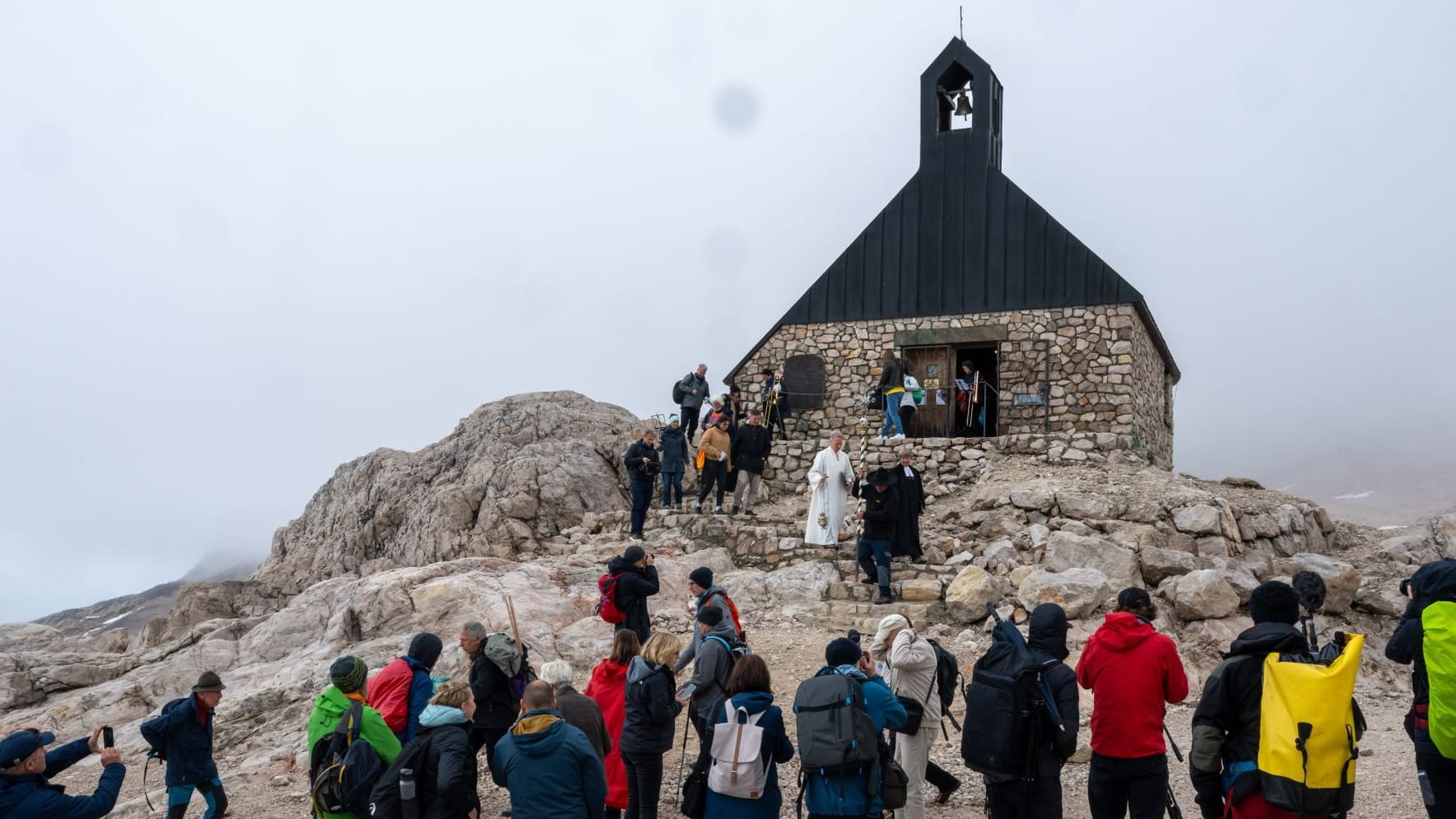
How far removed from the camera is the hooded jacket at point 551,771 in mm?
4855

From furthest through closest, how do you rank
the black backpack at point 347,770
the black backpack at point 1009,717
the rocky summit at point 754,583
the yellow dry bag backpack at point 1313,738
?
the rocky summit at point 754,583 → the black backpack at point 1009,717 → the black backpack at point 347,770 → the yellow dry bag backpack at point 1313,738

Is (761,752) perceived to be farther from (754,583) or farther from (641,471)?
(641,471)

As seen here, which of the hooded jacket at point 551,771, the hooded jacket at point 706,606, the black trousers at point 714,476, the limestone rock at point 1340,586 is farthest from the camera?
the black trousers at point 714,476

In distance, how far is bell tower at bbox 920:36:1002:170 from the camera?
796 inches

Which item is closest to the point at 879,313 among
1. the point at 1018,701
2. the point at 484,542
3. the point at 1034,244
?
the point at 1034,244

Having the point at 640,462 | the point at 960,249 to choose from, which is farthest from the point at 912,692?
the point at 960,249

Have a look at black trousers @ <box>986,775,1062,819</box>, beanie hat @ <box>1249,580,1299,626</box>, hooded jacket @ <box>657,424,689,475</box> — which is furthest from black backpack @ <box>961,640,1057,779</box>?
hooded jacket @ <box>657,424,689,475</box>

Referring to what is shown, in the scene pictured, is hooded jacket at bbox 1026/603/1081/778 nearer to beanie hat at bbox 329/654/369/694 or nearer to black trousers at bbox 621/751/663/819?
black trousers at bbox 621/751/663/819

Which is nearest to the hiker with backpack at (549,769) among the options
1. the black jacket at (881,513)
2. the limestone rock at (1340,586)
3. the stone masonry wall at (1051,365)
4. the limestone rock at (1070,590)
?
the black jacket at (881,513)

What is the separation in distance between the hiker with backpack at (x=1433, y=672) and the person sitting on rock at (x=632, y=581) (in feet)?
17.2

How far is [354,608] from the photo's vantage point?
1238cm

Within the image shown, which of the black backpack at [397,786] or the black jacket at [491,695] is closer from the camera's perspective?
the black backpack at [397,786]

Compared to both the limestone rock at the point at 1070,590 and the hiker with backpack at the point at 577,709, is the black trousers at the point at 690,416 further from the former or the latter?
the hiker with backpack at the point at 577,709

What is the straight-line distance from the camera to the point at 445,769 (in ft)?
15.9
